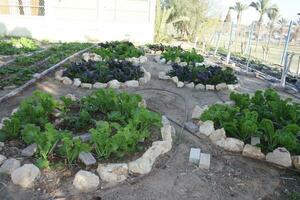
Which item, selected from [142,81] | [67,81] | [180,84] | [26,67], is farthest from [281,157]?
[26,67]

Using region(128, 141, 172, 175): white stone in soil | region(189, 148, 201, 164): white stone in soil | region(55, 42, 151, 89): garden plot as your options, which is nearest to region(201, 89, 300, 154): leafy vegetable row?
region(189, 148, 201, 164): white stone in soil

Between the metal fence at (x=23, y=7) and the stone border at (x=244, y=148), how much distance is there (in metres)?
13.1

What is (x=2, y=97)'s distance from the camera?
211 inches

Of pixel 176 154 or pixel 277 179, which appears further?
pixel 176 154

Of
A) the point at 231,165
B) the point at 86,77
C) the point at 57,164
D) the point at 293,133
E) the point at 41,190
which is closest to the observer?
the point at 41,190

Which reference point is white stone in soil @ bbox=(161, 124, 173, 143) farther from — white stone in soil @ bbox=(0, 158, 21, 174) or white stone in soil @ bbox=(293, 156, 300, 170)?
white stone in soil @ bbox=(0, 158, 21, 174)

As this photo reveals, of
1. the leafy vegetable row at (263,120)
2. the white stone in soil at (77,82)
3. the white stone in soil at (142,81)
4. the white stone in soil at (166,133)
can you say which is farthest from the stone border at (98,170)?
the white stone in soil at (142,81)

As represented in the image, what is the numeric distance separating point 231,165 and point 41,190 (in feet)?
6.79

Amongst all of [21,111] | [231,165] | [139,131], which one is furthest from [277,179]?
[21,111]

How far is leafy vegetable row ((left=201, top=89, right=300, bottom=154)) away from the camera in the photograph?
3.87 metres

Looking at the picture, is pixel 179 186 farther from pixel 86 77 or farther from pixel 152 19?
pixel 152 19

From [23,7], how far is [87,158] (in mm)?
14056

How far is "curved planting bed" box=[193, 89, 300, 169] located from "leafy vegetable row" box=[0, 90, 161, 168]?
0.84m

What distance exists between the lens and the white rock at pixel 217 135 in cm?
412
